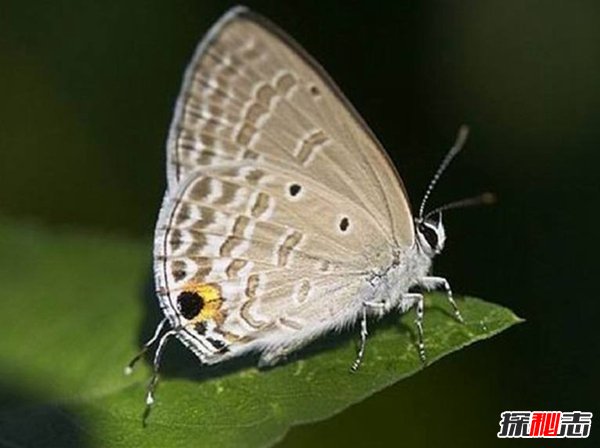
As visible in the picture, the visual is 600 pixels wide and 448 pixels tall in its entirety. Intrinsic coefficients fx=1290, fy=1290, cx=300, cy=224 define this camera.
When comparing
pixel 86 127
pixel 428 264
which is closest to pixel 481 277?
pixel 428 264

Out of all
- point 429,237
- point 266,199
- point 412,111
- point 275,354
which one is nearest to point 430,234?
point 429,237

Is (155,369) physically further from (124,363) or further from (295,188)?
(295,188)

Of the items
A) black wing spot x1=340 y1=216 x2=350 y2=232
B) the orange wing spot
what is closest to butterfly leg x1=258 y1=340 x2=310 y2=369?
the orange wing spot

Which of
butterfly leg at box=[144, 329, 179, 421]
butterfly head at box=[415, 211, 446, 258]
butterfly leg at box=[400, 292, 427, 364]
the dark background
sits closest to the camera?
butterfly leg at box=[144, 329, 179, 421]

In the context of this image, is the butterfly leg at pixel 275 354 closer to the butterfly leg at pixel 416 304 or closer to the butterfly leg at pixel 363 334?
the butterfly leg at pixel 363 334

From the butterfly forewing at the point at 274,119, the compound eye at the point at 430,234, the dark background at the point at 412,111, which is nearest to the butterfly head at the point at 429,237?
the compound eye at the point at 430,234

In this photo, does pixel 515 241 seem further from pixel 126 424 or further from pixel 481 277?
pixel 126 424

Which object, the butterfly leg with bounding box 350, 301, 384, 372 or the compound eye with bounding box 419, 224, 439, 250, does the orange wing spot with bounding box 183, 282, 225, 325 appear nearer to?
the butterfly leg with bounding box 350, 301, 384, 372
